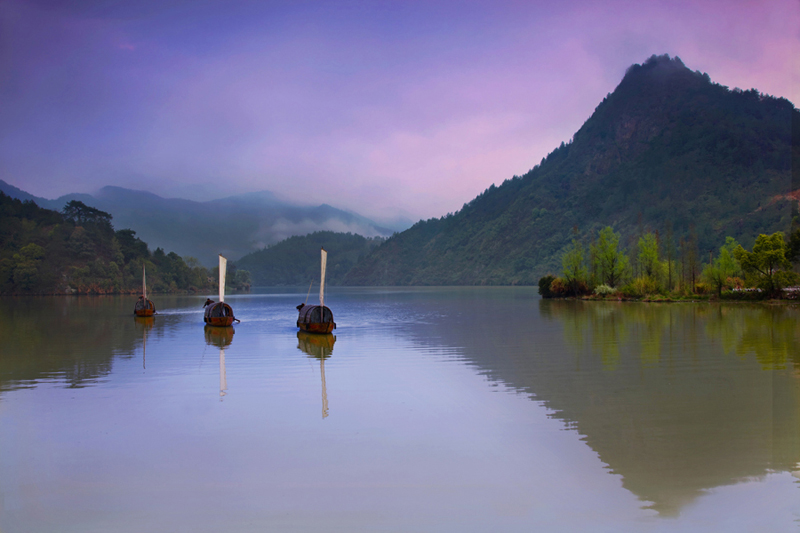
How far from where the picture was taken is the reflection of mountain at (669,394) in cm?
838

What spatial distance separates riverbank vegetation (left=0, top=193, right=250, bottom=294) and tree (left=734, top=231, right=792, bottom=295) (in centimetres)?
13355

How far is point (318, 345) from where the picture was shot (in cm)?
2655

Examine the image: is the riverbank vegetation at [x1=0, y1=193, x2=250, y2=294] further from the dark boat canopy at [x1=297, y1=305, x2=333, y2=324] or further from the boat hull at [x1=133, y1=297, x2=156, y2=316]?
the dark boat canopy at [x1=297, y1=305, x2=333, y2=324]

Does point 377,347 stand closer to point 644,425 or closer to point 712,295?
point 644,425

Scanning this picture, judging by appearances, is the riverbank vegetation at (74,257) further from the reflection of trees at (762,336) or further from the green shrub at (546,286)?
the reflection of trees at (762,336)

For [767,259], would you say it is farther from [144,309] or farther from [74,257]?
[74,257]

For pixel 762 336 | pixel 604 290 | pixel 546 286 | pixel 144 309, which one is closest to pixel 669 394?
pixel 762 336

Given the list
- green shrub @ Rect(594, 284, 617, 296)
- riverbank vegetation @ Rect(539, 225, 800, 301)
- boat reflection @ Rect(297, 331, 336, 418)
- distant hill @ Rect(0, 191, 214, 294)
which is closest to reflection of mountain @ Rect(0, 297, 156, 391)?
boat reflection @ Rect(297, 331, 336, 418)

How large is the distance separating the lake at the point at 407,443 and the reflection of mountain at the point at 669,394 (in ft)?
0.22

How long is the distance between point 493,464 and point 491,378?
770cm

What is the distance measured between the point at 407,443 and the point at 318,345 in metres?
17.1

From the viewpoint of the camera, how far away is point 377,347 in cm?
2541

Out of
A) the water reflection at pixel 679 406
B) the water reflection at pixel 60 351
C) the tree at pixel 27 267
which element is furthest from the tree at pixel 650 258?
the tree at pixel 27 267

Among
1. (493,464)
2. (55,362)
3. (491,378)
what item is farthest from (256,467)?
(55,362)
